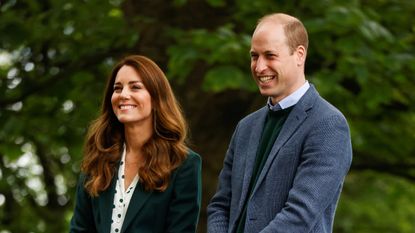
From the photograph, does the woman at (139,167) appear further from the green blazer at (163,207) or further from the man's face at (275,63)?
the man's face at (275,63)

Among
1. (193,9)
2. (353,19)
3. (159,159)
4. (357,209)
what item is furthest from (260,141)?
(357,209)

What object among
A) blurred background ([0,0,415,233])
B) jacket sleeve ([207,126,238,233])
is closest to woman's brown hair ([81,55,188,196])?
jacket sleeve ([207,126,238,233])

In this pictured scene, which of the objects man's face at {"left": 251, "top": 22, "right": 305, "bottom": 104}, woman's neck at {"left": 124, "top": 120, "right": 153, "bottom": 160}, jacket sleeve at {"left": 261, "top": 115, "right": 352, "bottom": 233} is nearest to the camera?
jacket sleeve at {"left": 261, "top": 115, "right": 352, "bottom": 233}

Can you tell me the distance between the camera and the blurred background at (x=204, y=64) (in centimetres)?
814

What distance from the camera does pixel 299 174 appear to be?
13.6ft

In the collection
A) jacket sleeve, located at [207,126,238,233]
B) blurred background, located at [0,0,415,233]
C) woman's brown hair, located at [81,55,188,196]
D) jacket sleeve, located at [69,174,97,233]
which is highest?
woman's brown hair, located at [81,55,188,196]

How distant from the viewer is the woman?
187 inches

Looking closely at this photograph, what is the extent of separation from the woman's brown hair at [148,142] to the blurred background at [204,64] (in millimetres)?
2740

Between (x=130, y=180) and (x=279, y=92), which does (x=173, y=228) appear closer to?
(x=130, y=180)

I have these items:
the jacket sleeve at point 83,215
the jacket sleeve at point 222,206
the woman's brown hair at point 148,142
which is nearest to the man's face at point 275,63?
the jacket sleeve at point 222,206

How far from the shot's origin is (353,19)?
7773 mm

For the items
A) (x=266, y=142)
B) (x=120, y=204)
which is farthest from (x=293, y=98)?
(x=120, y=204)

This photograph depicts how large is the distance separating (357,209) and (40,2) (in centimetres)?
653

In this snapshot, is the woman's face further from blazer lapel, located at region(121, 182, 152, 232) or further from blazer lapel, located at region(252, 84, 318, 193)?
blazer lapel, located at region(252, 84, 318, 193)
